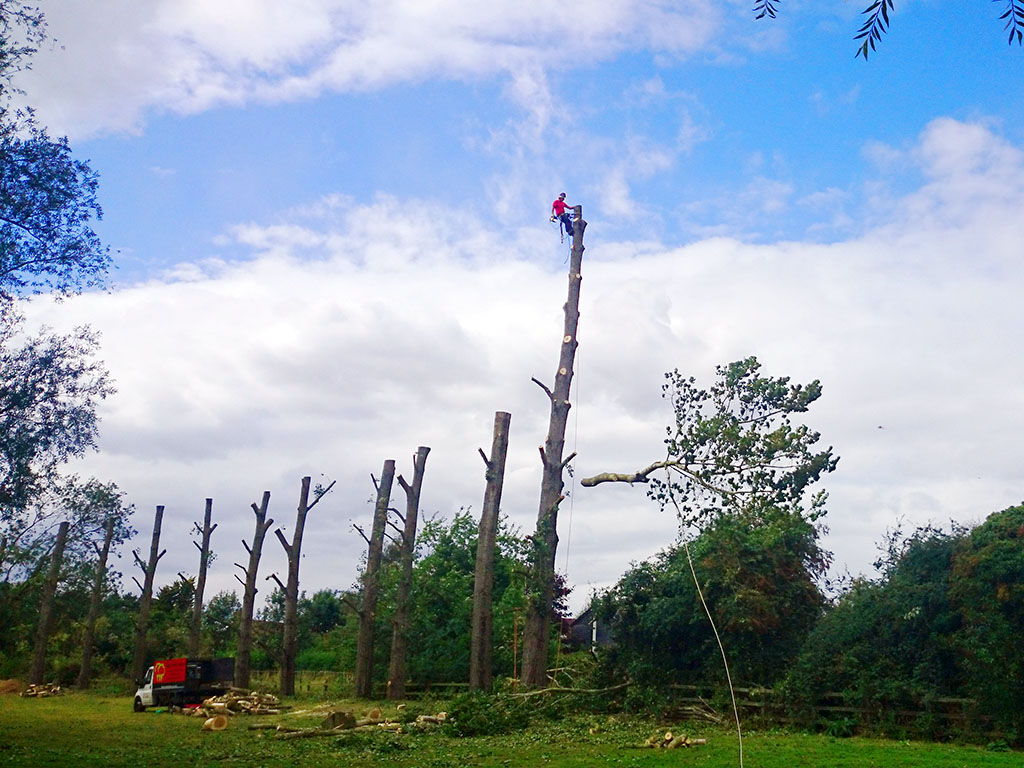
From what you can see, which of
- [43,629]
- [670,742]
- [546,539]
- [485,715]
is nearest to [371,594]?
[546,539]

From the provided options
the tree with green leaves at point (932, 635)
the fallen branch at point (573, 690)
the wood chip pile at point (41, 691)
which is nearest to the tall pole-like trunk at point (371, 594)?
the fallen branch at point (573, 690)

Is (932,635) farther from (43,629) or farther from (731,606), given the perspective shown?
(43,629)

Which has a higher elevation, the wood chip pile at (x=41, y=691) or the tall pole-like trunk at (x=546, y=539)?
the tall pole-like trunk at (x=546, y=539)

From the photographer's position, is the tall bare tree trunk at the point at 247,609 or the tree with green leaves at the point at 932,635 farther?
the tall bare tree trunk at the point at 247,609

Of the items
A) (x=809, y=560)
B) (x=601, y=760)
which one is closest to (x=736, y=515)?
(x=809, y=560)

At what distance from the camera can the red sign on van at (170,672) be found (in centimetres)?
3173

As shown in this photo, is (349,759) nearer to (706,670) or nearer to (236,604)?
(706,670)

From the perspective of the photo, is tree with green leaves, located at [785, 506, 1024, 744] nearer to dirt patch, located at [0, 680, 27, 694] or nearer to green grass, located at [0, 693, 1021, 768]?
green grass, located at [0, 693, 1021, 768]

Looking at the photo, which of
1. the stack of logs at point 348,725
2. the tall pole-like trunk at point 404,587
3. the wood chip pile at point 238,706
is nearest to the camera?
the stack of logs at point 348,725

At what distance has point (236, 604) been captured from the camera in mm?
64500

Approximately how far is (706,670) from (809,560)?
12.1ft

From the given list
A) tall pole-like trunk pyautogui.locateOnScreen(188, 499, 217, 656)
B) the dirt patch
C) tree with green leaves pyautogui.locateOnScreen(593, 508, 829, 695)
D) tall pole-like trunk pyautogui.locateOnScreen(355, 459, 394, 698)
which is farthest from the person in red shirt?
the dirt patch

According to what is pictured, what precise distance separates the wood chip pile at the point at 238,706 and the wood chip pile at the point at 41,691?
18252 mm

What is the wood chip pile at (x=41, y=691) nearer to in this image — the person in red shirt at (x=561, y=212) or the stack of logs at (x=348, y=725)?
the stack of logs at (x=348, y=725)
